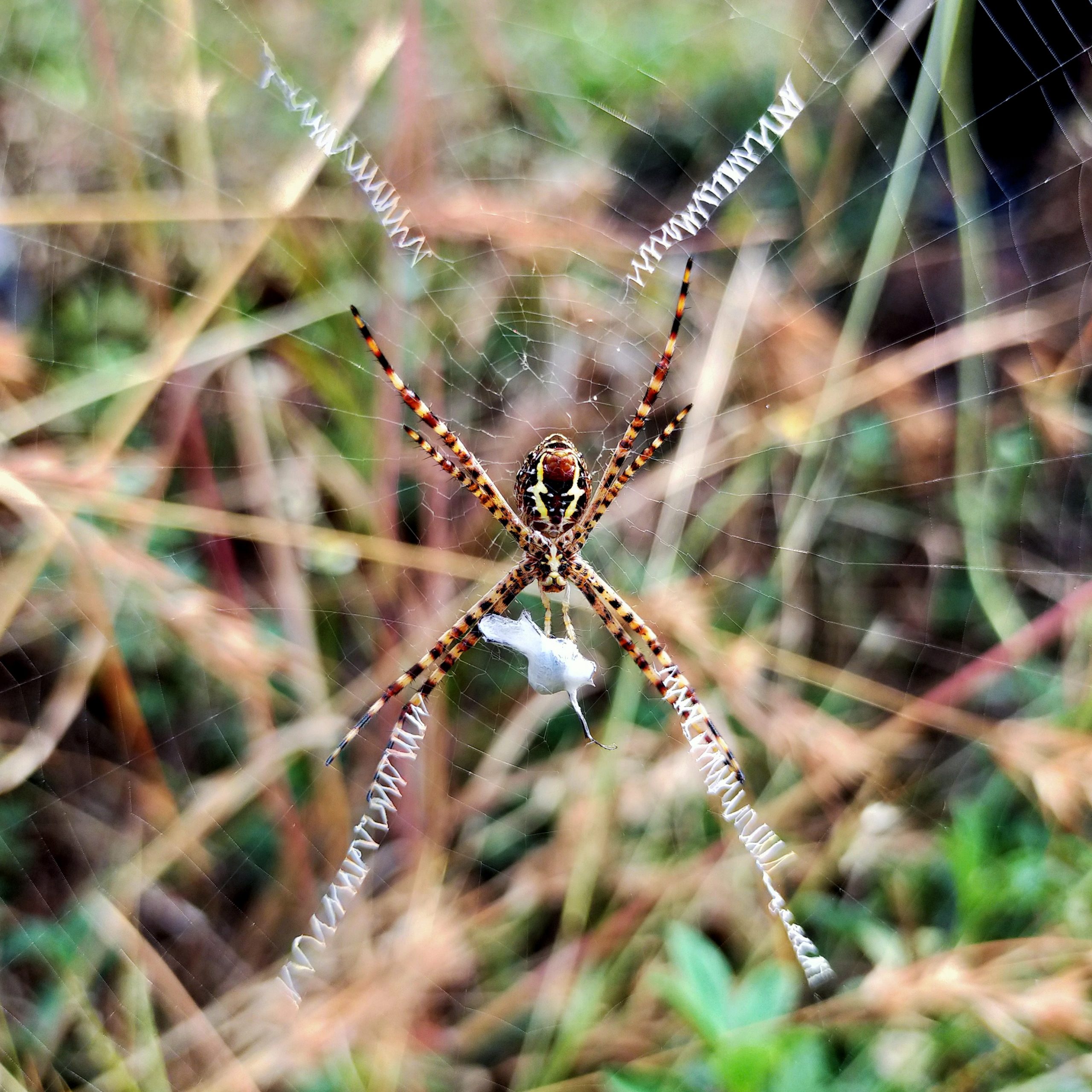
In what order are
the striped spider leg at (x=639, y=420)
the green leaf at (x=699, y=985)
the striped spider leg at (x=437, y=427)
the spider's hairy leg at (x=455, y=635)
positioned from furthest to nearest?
1. the spider's hairy leg at (x=455, y=635)
2. the striped spider leg at (x=639, y=420)
3. the striped spider leg at (x=437, y=427)
4. the green leaf at (x=699, y=985)

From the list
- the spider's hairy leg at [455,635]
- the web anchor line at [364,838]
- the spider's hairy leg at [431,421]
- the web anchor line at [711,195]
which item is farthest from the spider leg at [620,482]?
the web anchor line at [364,838]

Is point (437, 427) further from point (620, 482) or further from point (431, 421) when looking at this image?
point (620, 482)

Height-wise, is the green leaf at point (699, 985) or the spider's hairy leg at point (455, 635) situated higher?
the spider's hairy leg at point (455, 635)

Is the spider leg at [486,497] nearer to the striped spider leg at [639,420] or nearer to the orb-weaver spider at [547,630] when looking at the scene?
the orb-weaver spider at [547,630]

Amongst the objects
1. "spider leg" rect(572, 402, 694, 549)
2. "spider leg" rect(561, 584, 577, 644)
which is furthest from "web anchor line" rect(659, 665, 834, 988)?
"spider leg" rect(572, 402, 694, 549)

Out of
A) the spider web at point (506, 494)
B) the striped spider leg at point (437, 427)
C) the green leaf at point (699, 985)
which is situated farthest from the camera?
the spider web at point (506, 494)
